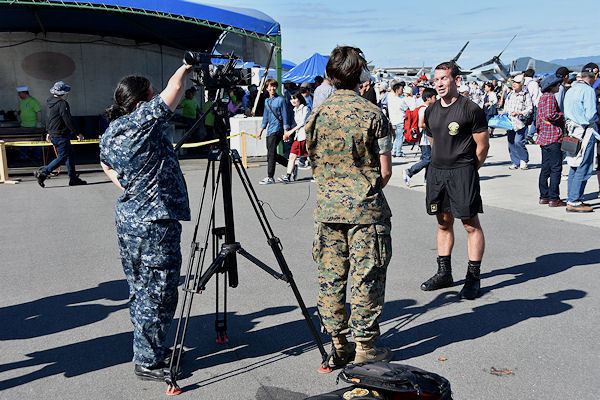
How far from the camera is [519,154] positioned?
12812 millimetres

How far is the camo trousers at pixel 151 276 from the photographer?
3.46m

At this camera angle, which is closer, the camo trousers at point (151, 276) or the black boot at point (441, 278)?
the camo trousers at point (151, 276)

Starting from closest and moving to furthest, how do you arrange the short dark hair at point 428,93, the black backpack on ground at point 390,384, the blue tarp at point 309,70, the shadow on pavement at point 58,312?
the black backpack on ground at point 390,384 → the shadow on pavement at point 58,312 → the short dark hair at point 428,93 → the blue tarp at point 309,70

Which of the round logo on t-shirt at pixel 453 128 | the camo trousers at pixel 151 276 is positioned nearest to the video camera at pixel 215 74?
the camo trousers at pixel 151 276

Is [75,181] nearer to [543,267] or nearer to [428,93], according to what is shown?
[428,93]

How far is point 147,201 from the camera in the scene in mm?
3414

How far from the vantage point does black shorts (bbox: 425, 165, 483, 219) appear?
16.1ft

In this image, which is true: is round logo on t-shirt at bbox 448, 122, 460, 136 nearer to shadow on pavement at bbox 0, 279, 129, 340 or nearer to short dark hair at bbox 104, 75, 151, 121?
short dark hair at bbox 104, 75, 151, 121

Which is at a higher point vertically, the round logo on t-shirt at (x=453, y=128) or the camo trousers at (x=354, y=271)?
the round logo on t-shirt at (x=453, y=128)

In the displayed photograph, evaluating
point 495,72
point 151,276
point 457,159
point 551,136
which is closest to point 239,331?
point 151,276

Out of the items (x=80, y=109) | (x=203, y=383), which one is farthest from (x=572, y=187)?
(x=80, y=109)

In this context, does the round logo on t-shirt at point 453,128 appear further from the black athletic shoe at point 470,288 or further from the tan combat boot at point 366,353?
the tan combat boot at point 366,353

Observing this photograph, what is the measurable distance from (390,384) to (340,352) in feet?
5.28

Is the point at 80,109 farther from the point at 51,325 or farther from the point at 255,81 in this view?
the point at 51,325
